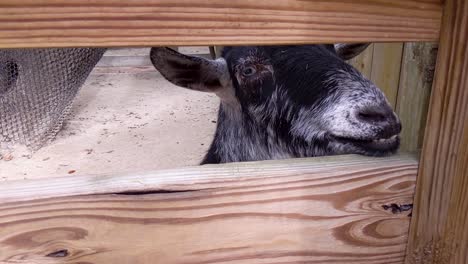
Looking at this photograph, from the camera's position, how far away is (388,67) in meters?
3.54

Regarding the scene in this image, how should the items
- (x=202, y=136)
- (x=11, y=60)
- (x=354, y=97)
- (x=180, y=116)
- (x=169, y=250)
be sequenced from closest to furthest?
(x=169, y=250)
(x=354, y=97)
(x=11, y=60)
(x=202, y=136)
(x=180, y=116)

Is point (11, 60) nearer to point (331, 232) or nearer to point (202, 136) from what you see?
point (202, 136)

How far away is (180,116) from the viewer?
610 centimetres

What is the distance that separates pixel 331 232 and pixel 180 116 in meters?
5.02

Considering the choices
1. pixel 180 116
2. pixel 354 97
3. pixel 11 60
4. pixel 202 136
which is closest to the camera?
pixel 354 97

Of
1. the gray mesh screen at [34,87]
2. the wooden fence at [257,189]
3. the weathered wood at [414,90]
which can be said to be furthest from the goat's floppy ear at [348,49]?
the gray mesh screen at [34,87]

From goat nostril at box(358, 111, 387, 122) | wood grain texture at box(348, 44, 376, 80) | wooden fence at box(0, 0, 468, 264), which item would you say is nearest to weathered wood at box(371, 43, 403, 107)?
wood grain texture at box(348, 44, 376, 80)

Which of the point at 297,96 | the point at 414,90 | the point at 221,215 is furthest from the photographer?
the point at 414,90

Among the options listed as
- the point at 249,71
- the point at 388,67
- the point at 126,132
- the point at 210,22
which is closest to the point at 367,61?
the point at 388,67

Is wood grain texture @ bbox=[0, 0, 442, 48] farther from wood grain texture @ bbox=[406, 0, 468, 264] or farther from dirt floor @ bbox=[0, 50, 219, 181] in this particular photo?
dirt floor @ bbox=[0, 50, 219, 181]

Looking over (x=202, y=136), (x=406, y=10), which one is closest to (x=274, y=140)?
(x=406, y=10)

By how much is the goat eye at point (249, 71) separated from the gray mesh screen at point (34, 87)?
2.89m

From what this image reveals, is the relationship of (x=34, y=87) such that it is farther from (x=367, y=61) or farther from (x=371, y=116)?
(x=371, y=116)

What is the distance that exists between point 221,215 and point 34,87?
14.2 ft
